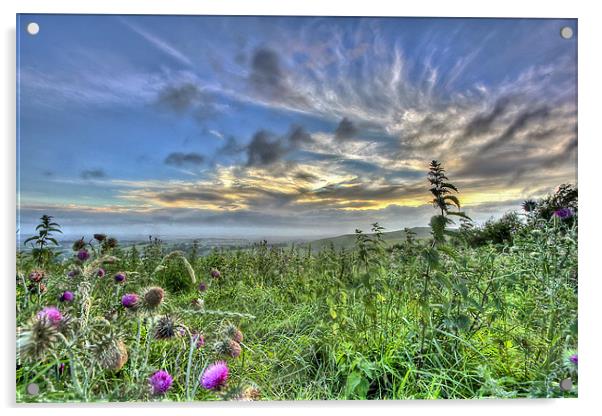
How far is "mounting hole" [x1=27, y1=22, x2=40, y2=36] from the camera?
2441 mm

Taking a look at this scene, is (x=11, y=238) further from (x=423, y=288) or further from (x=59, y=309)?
(x=423, y=288)

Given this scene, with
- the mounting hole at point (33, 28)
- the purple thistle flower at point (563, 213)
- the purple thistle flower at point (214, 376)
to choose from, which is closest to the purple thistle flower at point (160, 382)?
the purple thistle flower at point (214, 376)

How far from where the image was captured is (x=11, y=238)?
2426mm

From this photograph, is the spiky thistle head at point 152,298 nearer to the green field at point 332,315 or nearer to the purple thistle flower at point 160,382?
the green field at point 332,315

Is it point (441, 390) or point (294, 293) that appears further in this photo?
point (294, 293)

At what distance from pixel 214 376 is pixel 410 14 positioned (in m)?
2.06

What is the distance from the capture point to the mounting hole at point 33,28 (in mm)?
→ 2441

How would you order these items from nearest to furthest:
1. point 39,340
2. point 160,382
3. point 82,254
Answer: point 39,340, point 160,382, point 82,254

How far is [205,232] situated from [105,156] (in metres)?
0.62

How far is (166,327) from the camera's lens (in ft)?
7.58

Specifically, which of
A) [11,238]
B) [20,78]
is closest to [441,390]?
[11,238]

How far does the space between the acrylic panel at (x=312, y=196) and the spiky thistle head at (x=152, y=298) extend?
0.10 feet

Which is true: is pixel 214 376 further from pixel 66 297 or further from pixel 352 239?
pixel 352 239

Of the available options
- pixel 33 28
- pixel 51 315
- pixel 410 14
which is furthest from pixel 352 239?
pixel 33 28
